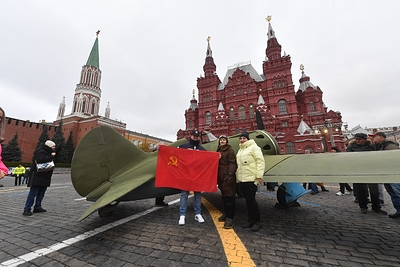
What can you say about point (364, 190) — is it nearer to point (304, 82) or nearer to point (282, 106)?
point (282, 106)

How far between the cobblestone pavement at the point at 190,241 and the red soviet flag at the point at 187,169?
0.92 meters

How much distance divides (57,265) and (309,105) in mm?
46804

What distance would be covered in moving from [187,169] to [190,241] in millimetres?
1586

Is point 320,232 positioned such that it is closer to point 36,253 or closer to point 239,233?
point 239,233

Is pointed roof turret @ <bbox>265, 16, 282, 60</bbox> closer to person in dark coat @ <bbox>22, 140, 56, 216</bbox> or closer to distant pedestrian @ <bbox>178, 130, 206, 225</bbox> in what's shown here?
distant pedestrian @ <bbox>178, 130, 206, 225</bbox>

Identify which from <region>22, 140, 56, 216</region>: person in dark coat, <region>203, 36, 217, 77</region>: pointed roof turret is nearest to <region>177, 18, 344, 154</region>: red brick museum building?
<region>203, 36, 217, 77</region>: pointed roof turret

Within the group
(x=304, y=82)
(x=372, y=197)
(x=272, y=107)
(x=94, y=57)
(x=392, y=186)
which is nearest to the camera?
(x=392, y=186)

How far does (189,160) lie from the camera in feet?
13.7

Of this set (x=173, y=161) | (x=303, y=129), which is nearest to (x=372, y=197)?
(x=173, y=161)

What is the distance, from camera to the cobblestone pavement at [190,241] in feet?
7.77

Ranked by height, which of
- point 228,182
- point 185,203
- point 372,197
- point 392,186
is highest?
point 228,182

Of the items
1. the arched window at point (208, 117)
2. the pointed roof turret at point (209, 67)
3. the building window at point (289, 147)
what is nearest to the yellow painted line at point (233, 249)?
the building window at point (289, 147)

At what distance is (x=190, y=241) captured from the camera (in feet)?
9.71

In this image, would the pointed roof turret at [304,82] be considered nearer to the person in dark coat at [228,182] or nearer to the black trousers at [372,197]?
the black trousers at [372,197]
